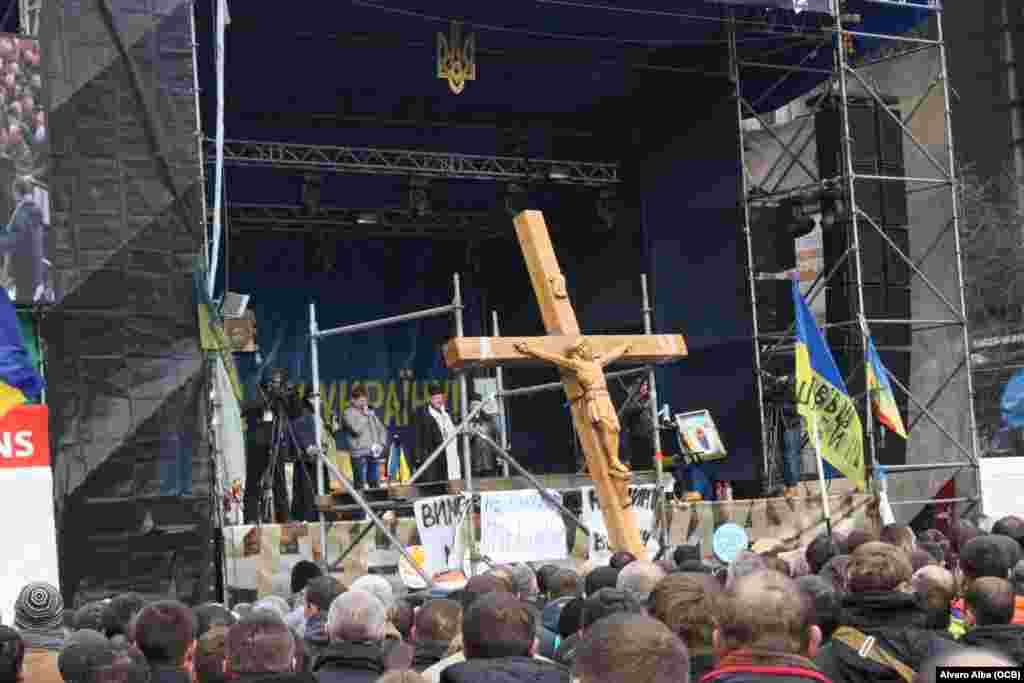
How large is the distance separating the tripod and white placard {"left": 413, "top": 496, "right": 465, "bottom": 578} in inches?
159

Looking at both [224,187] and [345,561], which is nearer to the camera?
[345,561]

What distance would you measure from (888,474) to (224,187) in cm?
845

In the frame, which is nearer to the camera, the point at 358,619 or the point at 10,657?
the point at 10,657

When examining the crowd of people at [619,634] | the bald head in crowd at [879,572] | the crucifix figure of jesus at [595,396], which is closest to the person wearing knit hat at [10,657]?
the crowd of people at [619,634]

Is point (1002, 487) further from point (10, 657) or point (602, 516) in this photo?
point (10, 657)

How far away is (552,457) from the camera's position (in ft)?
68.0

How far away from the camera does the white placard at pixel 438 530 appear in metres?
10.1

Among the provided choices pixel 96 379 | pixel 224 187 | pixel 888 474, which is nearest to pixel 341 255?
pixel 224 187

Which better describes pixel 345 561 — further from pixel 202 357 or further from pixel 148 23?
pixel 148 23

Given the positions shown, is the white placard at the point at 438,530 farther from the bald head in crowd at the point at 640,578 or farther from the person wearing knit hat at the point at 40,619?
the bald head in crowd at the point at 640,578

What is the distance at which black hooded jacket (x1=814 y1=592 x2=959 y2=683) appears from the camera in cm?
409

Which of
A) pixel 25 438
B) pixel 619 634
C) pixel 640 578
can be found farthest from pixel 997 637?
pixel 25 438

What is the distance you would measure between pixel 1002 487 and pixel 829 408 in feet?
5.21

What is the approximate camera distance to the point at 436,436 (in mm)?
17844
